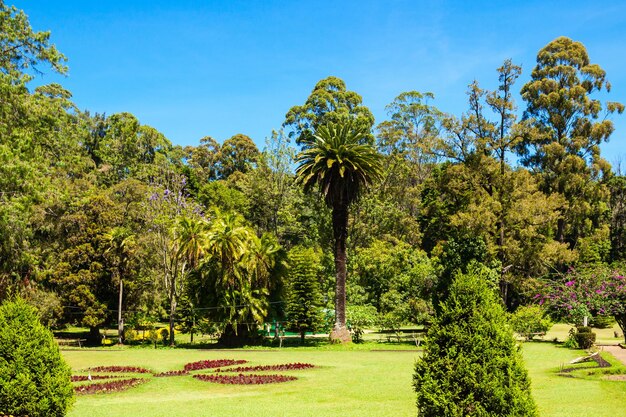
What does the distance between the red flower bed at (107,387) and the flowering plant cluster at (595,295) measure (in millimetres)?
22976

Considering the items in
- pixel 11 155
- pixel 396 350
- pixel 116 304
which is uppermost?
pixel 11 155

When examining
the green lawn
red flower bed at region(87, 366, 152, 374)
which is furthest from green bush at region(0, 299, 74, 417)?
red flower bed at region(87, 366, 152, 374)

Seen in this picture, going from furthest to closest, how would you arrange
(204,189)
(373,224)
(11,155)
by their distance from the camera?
(204,189) → (373,224) → (11,155)

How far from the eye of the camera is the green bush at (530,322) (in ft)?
136

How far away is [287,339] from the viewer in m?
47.3

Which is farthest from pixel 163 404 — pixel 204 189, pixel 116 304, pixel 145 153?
pixel 145 153

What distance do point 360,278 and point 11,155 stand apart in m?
36.4

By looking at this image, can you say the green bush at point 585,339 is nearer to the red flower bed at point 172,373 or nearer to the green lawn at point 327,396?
the green lawn at point 327,396

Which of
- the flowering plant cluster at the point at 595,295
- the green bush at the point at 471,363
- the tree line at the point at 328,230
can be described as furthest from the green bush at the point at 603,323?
the green bush at the point at 471,363

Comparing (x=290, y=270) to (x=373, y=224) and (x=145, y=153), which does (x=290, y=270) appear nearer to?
(x=373, y=224)

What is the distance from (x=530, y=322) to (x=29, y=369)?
3755cm

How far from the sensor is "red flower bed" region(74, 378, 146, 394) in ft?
64.6

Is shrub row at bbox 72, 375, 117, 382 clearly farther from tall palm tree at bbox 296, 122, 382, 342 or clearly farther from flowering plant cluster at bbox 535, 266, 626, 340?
flowering plant cluster at bbox 535, 266, 626, 340

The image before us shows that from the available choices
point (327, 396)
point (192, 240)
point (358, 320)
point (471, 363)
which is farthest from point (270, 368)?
point (471, 363)
